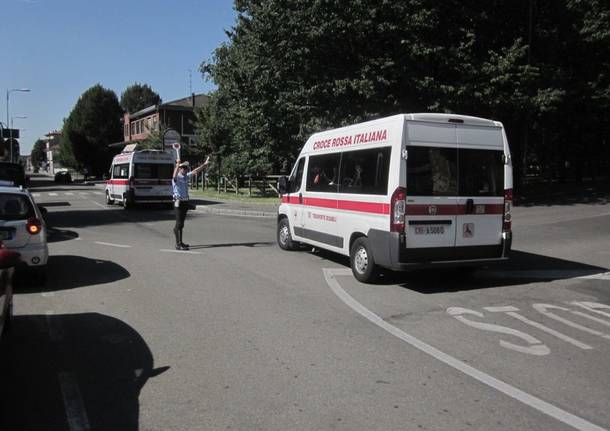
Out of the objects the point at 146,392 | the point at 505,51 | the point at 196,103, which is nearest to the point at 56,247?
the point at 146,392

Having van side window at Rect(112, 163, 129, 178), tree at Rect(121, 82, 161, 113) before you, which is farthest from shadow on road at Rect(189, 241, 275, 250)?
tree at Rect(121, 82, 161, 113)

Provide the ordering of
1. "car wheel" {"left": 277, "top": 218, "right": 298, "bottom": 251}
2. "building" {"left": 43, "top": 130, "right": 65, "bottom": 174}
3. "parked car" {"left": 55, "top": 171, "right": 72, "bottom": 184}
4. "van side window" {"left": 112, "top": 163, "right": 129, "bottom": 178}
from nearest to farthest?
1. "car wheel" {"left": 277, "top": 218, "right": 298, "bottom": 251}
2. "van side window" {"left": 112, "top": 163, "right": 129, "bottom": 178}
3. "parked car" {"left": 55, "top": 171, "right": 72, "bottom": 184}
4. "building" {"left": 43, "top": 130, "right": 65, "bottom": 174}

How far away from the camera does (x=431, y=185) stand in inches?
301

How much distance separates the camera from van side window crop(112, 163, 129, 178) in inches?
959

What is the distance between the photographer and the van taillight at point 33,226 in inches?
301

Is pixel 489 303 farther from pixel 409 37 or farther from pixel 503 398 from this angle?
pixel 409 37

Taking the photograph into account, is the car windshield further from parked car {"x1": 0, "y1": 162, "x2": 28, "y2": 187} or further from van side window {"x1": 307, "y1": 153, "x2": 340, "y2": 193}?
parked car {"x1": 0, "y1": 162, "x2": 28, "y2": 187}

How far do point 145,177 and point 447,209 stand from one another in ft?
60.4

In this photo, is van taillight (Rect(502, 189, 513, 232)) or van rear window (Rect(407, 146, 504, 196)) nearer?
van rear window (Rect(407, 146, 504, 196))

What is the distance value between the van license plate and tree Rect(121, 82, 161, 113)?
117 metres

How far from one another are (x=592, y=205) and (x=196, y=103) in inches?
2135

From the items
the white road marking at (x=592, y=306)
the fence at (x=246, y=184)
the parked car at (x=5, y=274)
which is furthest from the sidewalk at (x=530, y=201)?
the parked car at (x=5, y=274)

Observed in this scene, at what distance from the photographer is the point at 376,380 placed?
4371 mm

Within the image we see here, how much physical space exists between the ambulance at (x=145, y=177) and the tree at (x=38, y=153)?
164979 millimetres
